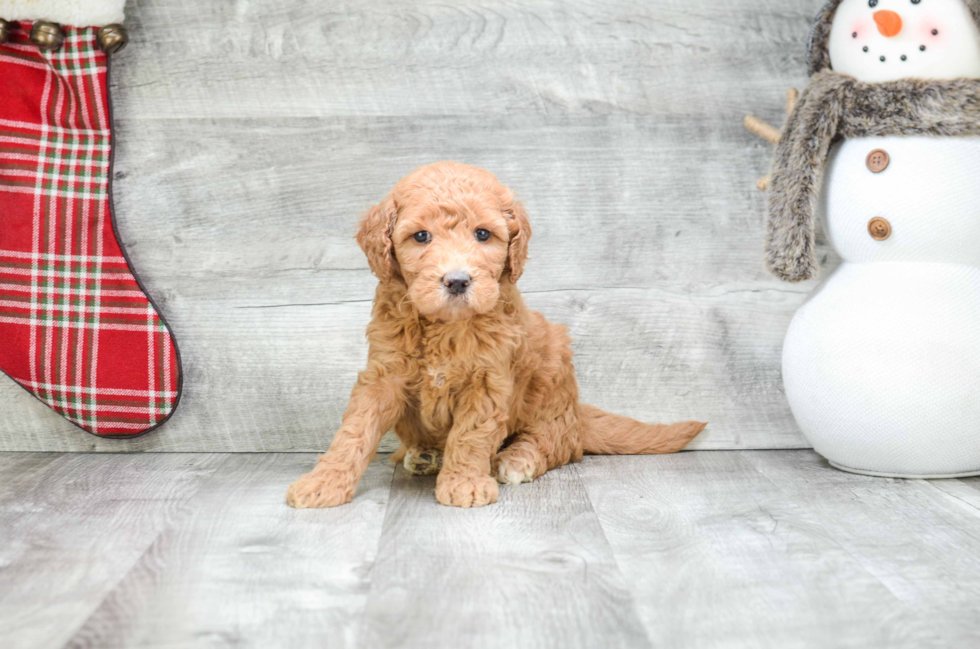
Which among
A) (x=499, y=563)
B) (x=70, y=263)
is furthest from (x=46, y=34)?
(x=499, y=563)

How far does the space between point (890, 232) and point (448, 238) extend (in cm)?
100

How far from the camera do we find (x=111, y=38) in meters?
2.18

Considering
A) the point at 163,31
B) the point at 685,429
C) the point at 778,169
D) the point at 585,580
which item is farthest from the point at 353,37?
the point at 585,580

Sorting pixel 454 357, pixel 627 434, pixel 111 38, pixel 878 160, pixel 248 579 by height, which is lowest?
pixel 627 434

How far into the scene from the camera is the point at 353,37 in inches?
91.4

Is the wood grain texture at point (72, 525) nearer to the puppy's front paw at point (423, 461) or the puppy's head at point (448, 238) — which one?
the puppy's front paw at point (423, 461)

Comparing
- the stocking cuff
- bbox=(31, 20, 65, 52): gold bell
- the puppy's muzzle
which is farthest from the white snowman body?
bbox=(31, 20, 65, 52): gold bell

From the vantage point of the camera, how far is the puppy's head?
1683 mm

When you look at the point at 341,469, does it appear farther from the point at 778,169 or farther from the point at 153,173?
the point at 778,169

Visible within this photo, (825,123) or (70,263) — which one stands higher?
(825,123)

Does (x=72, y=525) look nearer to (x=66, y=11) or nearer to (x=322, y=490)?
(x=322, y=490)

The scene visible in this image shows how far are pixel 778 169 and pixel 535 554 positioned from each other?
110cm

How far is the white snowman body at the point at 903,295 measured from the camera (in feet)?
6.13

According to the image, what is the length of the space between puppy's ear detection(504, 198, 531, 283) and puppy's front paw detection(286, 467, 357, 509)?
1.86ft
